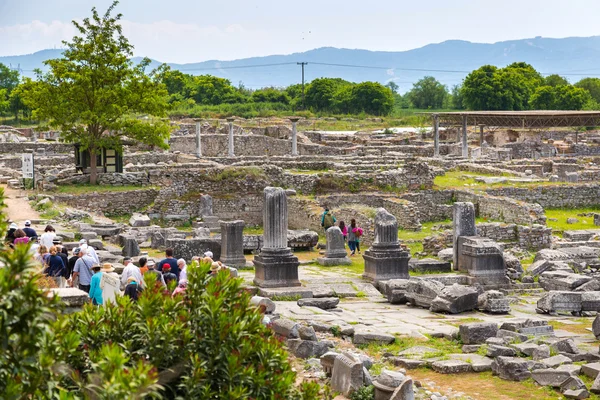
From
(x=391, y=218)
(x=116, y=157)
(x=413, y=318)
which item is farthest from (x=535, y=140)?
(x=413, y=318)

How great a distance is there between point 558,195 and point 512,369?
72.8 ft

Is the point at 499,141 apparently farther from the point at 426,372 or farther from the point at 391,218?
the point at 426,372

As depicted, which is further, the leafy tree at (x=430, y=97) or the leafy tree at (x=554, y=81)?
the leafy tree at (x=430, y=97)

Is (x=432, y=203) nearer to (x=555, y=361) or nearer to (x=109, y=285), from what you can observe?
(x=555, y=361)

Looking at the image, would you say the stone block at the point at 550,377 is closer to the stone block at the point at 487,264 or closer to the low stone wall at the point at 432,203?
the stone block at the point at 487,264

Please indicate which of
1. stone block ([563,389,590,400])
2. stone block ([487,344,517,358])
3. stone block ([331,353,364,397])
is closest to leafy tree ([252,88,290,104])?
stone block ([487,344,517,358])

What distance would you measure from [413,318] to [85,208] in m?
16.5

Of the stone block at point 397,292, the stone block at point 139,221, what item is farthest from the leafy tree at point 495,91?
the stone block at point 397,292

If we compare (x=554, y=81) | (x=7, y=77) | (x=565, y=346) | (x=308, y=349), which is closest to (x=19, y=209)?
(x=308, y=349)

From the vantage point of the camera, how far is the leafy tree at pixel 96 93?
101 feet

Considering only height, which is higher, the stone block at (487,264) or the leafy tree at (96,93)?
the leafy tree at (96,93)

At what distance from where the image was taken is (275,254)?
60.0 ft

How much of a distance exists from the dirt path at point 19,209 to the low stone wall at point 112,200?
3.96ft

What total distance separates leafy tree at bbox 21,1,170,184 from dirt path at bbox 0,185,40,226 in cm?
262
